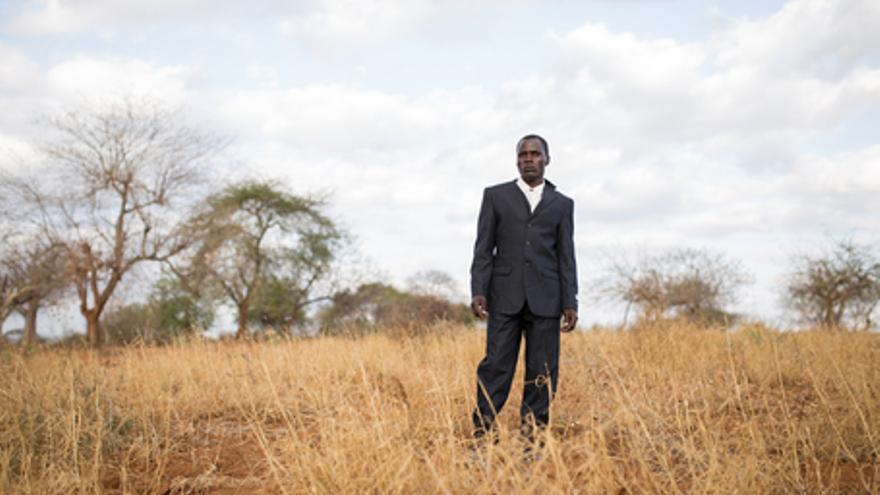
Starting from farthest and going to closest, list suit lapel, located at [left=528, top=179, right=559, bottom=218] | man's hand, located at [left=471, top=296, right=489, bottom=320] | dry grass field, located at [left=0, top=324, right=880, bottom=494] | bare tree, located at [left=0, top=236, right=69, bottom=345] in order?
bare tree, located at [left=0, top=236, right=69, bottom=345] < suit lapel, located at [left=528, top=179, right=559, bottom=218] < man's hand, located at [left=471, top=296, right=489, bottom=320] < dry grass field, located at [left=0, top=324, right=880, bottom=494]

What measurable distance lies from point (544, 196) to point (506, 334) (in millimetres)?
877

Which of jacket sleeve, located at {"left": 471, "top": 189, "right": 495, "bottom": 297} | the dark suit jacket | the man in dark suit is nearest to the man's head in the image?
the man in dark suit

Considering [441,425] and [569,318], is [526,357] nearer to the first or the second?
[569,318]

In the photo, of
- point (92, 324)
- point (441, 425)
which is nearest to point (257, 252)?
point (92, 324)

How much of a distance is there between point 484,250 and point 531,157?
2.09 ft

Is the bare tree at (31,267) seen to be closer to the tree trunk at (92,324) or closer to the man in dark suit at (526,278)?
the tree trunk at (92,324)

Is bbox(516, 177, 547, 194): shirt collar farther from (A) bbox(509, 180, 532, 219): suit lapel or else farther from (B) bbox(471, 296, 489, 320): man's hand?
(B) bbox(471, 296, 489, 320): man's hand

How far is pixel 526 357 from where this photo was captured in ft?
13.8

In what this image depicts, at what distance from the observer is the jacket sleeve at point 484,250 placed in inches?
165

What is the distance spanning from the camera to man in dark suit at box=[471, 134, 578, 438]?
413 centimetres

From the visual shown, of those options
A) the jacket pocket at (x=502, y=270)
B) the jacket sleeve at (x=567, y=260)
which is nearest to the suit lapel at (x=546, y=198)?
the jacket sleeve at (x=567, y=260)

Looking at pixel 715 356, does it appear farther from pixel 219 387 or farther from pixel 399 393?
pixel 219 387

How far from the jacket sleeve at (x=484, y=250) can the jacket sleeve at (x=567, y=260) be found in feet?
1.39

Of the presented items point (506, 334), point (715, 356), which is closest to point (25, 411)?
point (506, 334)
